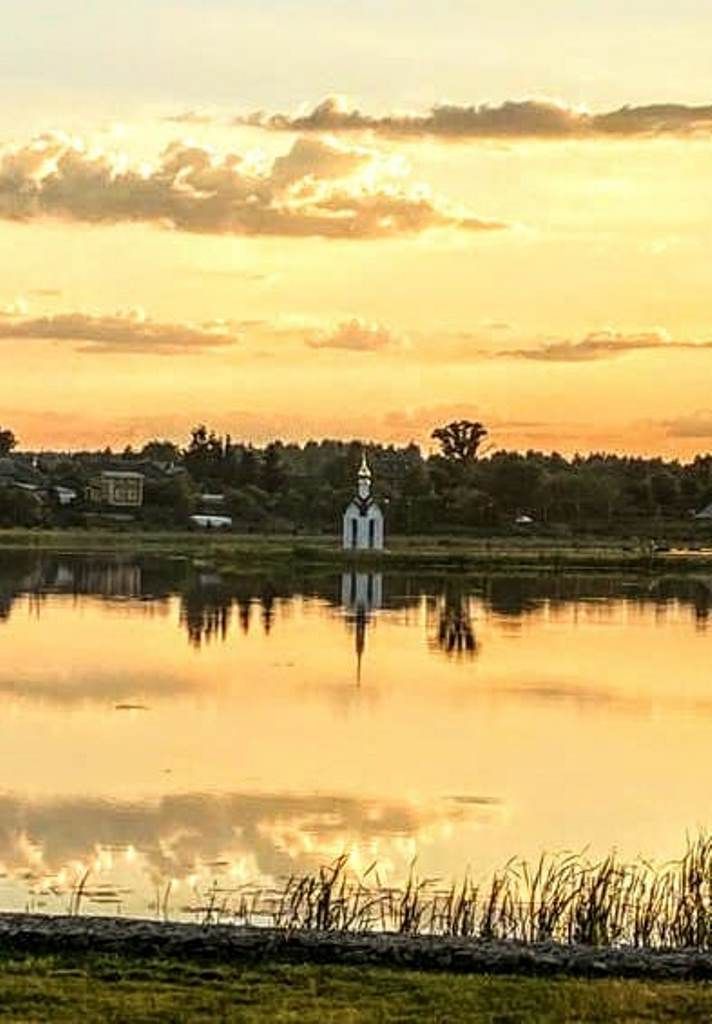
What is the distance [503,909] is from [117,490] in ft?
354

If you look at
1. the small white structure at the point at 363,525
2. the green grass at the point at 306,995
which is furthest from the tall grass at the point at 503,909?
the small white structure at the point at 363,525

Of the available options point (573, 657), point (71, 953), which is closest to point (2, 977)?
point (71, 953)

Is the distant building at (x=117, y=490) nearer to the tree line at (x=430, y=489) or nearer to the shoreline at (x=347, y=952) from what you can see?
the tree line at (x=430, y=489)

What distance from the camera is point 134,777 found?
21.4 metres

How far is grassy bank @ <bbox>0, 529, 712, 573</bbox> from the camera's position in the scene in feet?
261

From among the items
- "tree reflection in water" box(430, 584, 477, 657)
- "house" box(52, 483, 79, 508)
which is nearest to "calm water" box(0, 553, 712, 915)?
"tree reflection in water" box(430, 584, 477, 657)

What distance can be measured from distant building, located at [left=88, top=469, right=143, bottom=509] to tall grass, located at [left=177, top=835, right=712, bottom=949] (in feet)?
327

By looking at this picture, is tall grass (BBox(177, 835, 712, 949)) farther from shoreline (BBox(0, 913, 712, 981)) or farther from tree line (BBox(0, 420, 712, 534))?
tree line (BBox(0, 420, 712, 534))

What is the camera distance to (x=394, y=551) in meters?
87.8

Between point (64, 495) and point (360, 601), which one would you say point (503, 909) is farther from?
point (64, 495)

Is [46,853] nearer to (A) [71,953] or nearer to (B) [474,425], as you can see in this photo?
(A) [71,953]

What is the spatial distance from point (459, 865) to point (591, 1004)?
23.9 ft

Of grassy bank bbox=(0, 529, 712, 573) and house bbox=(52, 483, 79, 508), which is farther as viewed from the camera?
house bbox=(52, 483, 79, 508)

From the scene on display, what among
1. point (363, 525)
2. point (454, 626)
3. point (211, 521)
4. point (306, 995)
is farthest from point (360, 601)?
point (306, 995)
